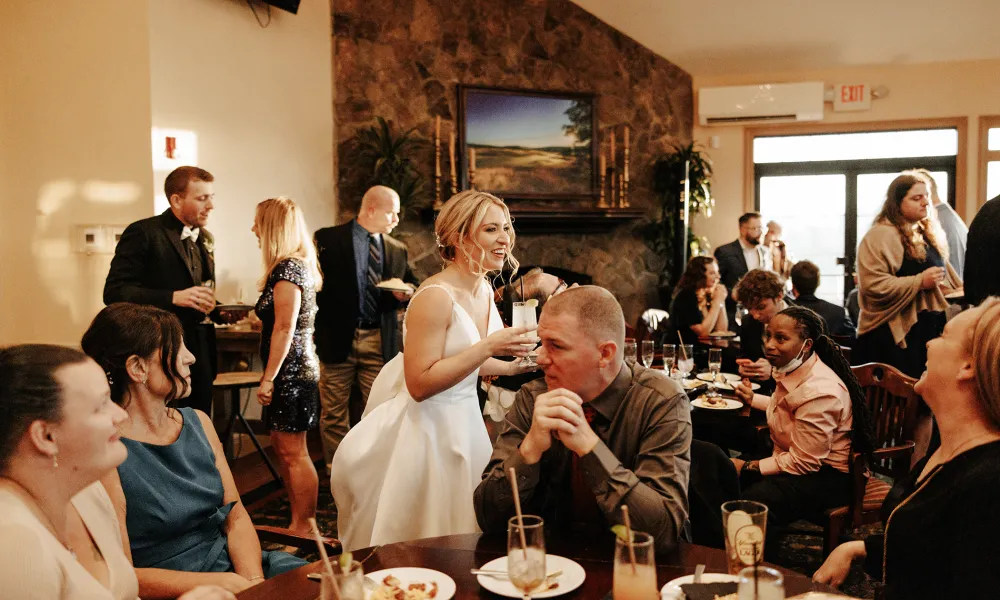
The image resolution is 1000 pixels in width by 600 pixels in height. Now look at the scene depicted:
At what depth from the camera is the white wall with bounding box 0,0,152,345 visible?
5.17 metres

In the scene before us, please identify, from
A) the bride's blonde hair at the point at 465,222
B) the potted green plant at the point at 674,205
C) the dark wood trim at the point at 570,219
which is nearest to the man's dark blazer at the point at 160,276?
the bride's blonde hair at the point at 465,222

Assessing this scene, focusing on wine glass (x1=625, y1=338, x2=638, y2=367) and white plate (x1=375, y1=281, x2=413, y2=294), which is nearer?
wine glass (x1=625, y1=338, x2=638, y2=367)

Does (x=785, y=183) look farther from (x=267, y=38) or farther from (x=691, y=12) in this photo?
(x=267, y=38)

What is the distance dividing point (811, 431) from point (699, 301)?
2792 millimetres

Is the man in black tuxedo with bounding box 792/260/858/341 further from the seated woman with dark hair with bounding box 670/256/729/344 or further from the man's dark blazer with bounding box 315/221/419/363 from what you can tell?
the man's dark blazer with bounding box 315/221/419/363

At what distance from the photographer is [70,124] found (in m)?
5.30

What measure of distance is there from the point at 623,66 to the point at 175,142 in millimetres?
5013

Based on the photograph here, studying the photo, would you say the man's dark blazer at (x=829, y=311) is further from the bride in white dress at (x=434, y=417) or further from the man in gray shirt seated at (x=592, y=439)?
the man in gray shirt seated at (x=592, y=439)

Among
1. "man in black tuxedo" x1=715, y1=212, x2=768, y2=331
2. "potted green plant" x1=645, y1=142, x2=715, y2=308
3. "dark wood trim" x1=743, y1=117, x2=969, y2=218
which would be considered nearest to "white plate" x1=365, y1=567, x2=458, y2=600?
"man in black tuxedo" x1=715, y1=212, x2=768, y2=331

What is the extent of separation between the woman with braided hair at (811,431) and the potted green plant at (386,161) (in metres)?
4.49

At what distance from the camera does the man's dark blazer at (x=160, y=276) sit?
3887mm

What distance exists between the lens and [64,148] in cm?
533

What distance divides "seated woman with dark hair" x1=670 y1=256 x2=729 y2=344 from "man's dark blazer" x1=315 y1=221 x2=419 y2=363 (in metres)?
1.97

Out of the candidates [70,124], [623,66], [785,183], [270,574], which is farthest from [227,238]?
[785,183]
